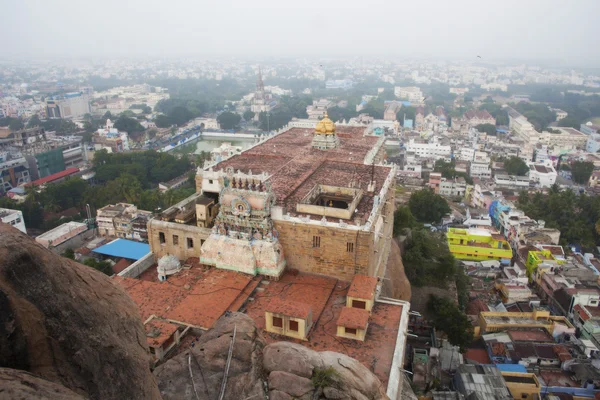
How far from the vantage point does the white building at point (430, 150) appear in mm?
75312

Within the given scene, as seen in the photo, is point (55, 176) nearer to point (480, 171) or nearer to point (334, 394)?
point (480, 171)

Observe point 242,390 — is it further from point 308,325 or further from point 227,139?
point 227,139

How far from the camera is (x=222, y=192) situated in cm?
1919

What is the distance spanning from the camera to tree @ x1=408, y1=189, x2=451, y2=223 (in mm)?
46375

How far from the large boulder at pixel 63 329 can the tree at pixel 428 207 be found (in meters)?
41.9

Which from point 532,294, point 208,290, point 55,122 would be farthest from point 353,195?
point 55,122

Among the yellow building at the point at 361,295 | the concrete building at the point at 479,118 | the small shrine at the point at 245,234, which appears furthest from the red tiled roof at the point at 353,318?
the concrete building at the point at 479,118

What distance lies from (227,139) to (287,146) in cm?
6997

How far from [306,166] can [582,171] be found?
55.1 metres

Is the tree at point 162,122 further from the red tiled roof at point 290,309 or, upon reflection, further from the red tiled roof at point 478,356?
the red tiled roof at point 290,309

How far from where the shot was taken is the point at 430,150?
76312 mm

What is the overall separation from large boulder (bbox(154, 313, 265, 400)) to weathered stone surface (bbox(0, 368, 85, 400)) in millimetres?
3952

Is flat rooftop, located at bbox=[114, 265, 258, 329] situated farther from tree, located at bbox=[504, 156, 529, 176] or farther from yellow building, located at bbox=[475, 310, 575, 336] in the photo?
tree, located at bbox=[504, 156, 529, 176]

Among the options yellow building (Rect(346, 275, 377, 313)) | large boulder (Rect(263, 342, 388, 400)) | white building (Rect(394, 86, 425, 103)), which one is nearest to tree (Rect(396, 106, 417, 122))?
white building (Rect(394, 86, 425, 103))
